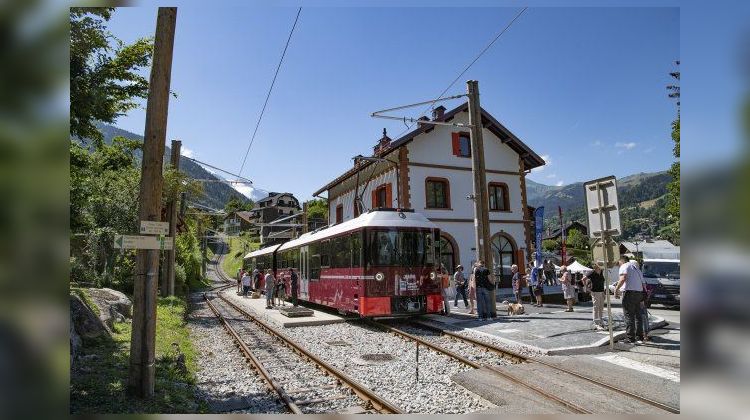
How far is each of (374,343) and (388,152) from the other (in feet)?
50.6

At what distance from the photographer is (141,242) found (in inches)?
235

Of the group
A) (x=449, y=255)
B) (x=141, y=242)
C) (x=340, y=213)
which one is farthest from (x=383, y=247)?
(x=340, y=213)

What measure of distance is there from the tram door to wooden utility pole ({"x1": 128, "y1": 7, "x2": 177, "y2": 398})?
11.6 m

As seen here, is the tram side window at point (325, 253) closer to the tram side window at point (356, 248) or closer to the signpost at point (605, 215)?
the tram side window at point (356, 248)

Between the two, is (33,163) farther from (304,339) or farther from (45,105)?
(304,339)

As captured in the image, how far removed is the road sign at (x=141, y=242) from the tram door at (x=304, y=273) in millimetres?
11712

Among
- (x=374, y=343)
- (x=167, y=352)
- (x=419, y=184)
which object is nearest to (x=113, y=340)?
(x=167, y=352)

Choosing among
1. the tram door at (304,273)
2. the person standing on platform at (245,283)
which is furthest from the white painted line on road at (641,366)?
the person standing on platform at (245,283)

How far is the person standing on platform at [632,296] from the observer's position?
866 centimetres

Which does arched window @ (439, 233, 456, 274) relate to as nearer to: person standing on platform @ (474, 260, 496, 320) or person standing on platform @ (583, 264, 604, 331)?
person standing on platform @ (474, 260, 496, 320)

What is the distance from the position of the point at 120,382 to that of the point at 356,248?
7.53m

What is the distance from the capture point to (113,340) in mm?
9445

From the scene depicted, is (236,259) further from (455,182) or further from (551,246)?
(455,182)

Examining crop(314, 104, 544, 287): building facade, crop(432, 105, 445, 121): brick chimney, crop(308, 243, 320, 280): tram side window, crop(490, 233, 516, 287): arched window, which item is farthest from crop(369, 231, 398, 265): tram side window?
crop(432, 105, 445, 121): brick chimney
